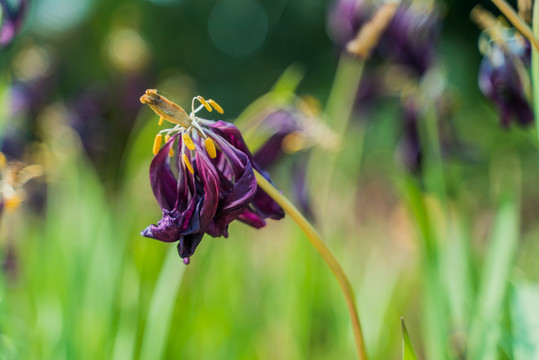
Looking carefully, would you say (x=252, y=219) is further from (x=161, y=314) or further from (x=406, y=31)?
(x=406, y=31)

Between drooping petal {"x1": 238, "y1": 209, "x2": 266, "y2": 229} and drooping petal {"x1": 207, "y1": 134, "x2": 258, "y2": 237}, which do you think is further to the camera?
drooping petal {"x1": 238, "y1": 209, "x2": 266, "y2": 229}

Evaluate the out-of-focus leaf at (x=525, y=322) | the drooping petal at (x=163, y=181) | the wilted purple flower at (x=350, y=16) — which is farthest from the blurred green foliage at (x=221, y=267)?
the wilted purple flower at (x=350, y=16)

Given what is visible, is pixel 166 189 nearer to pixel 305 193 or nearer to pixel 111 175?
pixel 305 193

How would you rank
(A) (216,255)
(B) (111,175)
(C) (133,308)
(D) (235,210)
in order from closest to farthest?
(D) (235,210) → (C) (133,308) → (A) (216,255) → (B) (111,175)

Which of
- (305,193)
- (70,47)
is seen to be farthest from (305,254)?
(70,47)

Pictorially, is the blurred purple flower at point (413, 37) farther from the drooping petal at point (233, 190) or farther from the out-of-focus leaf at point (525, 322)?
the drooping petal at point (233, 190)

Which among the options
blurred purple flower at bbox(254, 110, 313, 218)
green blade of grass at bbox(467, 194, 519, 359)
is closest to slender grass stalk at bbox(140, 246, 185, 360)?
blurred purple flower at bbox(254, 110, 313, 218)

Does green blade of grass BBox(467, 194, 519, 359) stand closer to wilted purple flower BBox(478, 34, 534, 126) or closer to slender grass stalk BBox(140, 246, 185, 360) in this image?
wilted purple flower BBox(478, 34, 534, 126)
